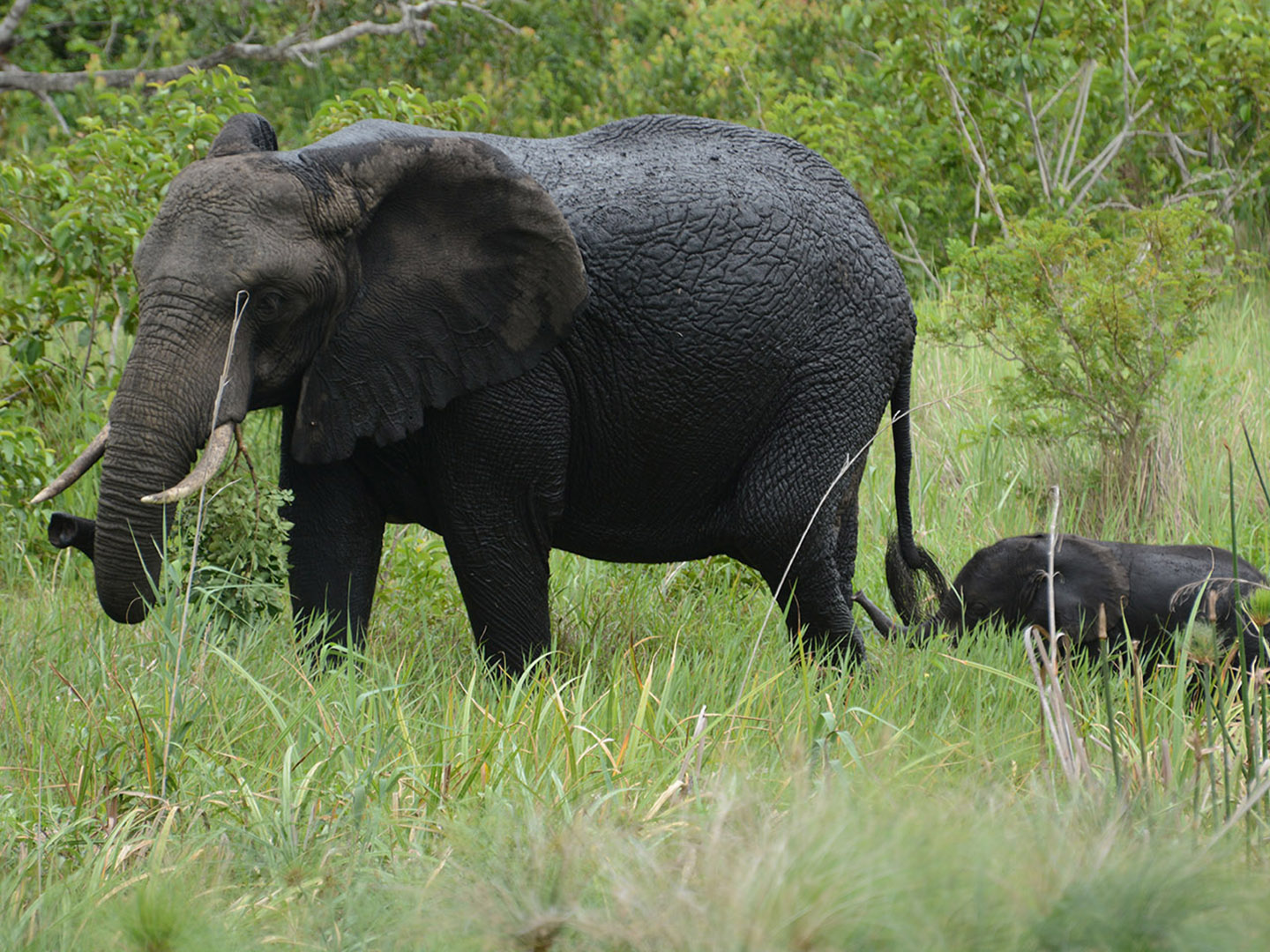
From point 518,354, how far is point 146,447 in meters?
1.06

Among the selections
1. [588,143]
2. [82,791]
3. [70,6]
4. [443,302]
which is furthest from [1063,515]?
[70,6]

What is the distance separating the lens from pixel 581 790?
3164mm

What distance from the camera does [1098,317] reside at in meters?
6.64

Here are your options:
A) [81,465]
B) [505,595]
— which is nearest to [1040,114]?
[505,595]

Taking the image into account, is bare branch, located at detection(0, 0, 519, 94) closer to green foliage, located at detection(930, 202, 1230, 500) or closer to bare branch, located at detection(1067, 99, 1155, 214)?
bare branch, located at detection(1067, 99, 1155, 214)

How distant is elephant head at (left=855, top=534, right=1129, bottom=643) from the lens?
16.4 feet

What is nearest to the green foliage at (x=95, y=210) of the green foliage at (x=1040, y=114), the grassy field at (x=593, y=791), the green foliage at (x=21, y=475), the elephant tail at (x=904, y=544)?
the green foliage at (x=21, y=475)

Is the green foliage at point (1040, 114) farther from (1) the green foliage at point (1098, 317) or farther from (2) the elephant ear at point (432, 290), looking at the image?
(2) the elephant ear at point (432, 290)

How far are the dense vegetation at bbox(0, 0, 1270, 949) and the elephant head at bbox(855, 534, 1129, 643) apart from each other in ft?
0.81

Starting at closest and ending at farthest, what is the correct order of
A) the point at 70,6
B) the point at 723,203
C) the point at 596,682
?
the point at 723,203 → the point at 596,682 → the point at 70,6

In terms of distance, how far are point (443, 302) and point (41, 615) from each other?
191 cm

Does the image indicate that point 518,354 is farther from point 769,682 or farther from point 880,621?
point 880,621

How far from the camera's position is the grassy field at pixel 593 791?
167 cm

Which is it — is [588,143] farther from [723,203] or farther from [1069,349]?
[1069,349]
